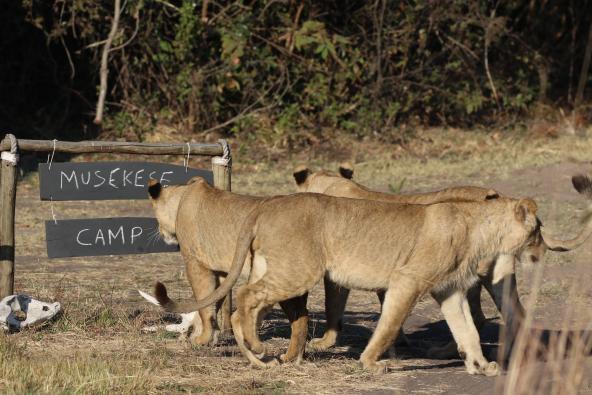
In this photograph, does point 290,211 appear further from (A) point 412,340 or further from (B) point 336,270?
(A) point 412,340

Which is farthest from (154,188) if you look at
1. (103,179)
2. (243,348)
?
(243,348)

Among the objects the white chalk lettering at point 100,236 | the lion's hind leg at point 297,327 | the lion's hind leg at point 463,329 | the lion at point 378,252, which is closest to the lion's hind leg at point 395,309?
the lion at point 378,252

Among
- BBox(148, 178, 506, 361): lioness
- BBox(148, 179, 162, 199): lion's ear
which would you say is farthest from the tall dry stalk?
BBox(148, 179, 162, 199): lion's ear

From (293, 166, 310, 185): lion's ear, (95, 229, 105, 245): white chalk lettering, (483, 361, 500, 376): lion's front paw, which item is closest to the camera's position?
(483, 361, 500, 376): lion's front paw

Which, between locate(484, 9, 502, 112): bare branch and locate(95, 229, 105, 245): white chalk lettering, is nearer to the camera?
locate(95, 229, 105, 245): white chalk lettering

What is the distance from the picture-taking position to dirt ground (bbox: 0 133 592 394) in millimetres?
6496

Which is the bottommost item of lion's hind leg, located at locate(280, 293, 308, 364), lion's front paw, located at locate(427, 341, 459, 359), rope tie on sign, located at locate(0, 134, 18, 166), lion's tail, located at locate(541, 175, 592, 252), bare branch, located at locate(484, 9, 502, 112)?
lion's front paw, located at locate(427, 341, 459, 359)

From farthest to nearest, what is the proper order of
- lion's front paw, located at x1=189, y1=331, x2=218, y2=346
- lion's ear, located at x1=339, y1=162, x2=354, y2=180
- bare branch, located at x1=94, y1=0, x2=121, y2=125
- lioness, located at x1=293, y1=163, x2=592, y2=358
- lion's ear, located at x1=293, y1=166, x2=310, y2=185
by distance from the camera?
bare branch, located at x1=94, y1=0, x2=121, y2=125 → lion's ear, located at x1=339, y1=162, x2=354, y2=180 → lion's ear, located at x1=293, y1=166, x2=310, y2=185 → lion's front paw, located at x1=189, y1=331, x2=218, y2=346 → lioness, located at x1=293, y1=163, x2=592, y2=358

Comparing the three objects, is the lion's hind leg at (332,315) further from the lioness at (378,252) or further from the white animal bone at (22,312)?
the white animal bone at (22,312)

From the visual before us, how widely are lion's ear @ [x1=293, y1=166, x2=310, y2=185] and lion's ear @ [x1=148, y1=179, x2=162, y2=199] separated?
1.16 m

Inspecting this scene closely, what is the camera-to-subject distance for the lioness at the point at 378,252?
6805 mm

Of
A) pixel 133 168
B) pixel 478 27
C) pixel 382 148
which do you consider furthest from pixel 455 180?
pixel 133 168

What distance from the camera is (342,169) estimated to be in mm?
8602

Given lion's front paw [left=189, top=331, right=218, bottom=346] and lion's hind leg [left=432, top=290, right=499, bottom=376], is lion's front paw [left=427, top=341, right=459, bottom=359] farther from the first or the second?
lion's front paw [left=189, top=331, right=218, bottom=346]
